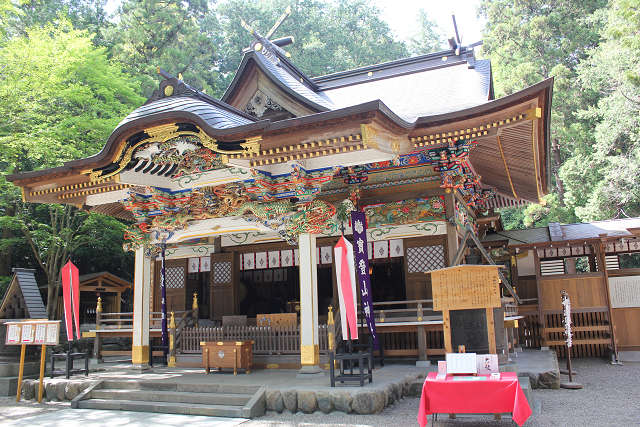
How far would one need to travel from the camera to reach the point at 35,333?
27.9 feet

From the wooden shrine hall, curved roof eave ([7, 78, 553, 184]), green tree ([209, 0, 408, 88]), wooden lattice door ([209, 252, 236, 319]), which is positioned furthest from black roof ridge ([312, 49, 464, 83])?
green tree ([209, 0, 408, 88])

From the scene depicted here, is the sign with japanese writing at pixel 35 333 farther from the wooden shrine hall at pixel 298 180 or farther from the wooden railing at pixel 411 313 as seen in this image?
the wooden railing at pixel 411 313

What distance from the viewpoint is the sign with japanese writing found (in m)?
8.43

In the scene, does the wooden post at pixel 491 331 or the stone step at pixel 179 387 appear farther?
the stone step at pixel 179 387

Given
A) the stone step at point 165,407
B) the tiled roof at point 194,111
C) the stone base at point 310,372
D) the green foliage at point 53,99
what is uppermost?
the green foliage at point 53,99

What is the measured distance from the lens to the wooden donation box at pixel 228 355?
8.80 metres

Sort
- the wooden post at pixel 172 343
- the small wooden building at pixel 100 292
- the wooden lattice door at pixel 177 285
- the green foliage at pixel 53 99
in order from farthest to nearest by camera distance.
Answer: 1. the small wooden building at pixel 100 292
2. the wooden lattice door at pixel 177 285
3. the green foliage at pixel 53 99
4. the wooden post at pixel 172 343

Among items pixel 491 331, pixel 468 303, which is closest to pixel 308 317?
pixel 468 303

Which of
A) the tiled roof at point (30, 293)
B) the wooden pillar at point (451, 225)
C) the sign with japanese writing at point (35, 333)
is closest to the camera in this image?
the sign with japanese writing at point (35, 333)

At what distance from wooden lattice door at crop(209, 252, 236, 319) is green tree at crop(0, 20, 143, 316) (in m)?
5.35

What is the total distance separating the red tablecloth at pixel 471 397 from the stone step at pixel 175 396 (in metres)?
2.93

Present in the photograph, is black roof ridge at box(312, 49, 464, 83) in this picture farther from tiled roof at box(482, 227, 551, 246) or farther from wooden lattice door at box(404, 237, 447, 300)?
wooden lattice door at box(404, 237, 447, 300)

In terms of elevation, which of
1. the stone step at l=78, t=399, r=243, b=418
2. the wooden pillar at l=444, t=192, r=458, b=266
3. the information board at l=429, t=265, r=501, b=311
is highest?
the wooden pillar at l=444, t=192, r=458, b=266

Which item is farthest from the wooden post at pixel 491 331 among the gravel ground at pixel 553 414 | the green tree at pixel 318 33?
the green tree at pixel 318 33
